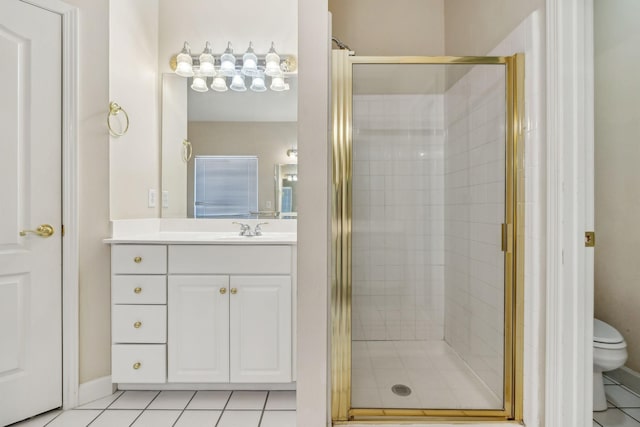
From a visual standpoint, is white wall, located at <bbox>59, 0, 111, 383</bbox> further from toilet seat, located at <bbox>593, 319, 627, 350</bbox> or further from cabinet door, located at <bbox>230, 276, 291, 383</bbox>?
toilet seat, located at <bbox>593, 319, 627, 350</bbox>

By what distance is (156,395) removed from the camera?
A: 5.84 feet

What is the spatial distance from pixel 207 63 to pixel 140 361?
1.88 metres

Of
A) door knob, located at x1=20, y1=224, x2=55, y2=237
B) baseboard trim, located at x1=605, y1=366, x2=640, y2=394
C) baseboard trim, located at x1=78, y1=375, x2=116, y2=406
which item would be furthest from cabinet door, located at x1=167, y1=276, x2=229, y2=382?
baseboard trim, located at x1=605, y1=366, x2=640, y2=394

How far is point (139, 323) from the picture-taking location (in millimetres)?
1715

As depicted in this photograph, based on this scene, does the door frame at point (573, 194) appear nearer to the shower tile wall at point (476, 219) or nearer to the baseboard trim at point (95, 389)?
the shower tile wall at point (476, 219)

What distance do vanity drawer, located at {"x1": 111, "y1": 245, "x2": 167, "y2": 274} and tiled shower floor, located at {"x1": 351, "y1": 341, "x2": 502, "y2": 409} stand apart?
Answer: 1097 millimetres

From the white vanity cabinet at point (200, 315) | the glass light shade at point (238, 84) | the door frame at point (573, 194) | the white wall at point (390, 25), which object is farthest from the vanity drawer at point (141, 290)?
the white wall at point (390, 25)

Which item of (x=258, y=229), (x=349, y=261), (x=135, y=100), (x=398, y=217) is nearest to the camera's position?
(x=349, y=261)

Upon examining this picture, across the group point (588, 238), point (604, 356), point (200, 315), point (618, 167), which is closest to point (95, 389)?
point (200, 315)

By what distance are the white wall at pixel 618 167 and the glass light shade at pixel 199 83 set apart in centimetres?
255

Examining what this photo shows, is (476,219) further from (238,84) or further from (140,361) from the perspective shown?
(140,361)

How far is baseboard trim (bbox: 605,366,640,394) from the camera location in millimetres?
1780

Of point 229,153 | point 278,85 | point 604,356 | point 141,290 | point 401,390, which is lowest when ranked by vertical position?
point 401,390

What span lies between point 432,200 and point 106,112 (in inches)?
72.9
